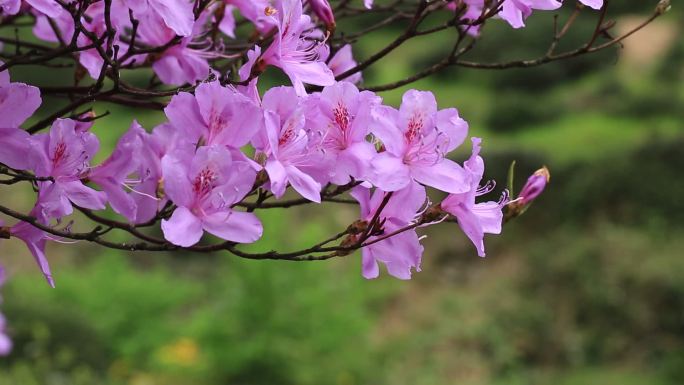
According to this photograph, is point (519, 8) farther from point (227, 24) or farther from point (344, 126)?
point (227, 24)

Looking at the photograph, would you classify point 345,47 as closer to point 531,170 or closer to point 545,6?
point 545,6

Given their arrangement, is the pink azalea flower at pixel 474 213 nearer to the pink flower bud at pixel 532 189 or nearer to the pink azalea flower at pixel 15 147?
the pink flower bud at pixel 532 189

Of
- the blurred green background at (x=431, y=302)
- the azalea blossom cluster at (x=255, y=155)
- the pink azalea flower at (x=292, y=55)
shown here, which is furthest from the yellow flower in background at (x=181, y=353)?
the pink azalea flower at (x=292, y=55)

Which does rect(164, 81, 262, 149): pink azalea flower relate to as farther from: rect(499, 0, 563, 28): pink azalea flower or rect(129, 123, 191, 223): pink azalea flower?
rect(499, 0, 563, 28): pink azalea flower

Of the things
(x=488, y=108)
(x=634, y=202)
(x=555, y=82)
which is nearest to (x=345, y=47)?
(x=634, y=202)

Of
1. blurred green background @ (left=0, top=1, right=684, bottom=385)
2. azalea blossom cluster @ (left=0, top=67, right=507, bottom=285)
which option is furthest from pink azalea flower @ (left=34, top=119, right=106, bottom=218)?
blurred green background @ (left=0, top=1, right=684, bottom=385)
